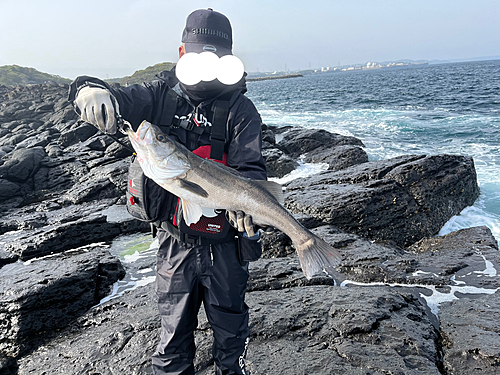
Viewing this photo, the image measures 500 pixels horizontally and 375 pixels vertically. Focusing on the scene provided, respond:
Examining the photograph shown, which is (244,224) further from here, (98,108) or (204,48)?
(204,48)

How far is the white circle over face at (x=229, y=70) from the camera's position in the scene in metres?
2.71

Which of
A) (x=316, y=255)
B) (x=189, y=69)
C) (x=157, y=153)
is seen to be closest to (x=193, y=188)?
(x=157, y=153)

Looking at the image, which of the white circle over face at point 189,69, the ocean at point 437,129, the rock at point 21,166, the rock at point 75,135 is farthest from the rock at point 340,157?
the rock at point 75,135

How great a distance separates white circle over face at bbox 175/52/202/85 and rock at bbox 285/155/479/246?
17.9 feet

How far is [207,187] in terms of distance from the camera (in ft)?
8.13

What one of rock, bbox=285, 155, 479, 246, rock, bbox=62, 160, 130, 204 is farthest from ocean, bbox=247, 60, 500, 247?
rock, bbox=62, 160, 130, 204

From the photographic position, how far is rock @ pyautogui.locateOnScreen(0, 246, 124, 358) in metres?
4.44

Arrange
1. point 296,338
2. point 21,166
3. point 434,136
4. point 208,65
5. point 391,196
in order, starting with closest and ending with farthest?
point 208,65 → point 296,338 → point 391,196 → point 21,166 → point 434,136

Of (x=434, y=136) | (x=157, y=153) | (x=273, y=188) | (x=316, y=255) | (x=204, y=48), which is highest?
(x=204, y=48)

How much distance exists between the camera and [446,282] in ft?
17.7

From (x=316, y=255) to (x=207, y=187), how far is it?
103 cm

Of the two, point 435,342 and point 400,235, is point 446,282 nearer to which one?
point 435,342

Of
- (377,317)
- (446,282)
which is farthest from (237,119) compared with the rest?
(446,282)

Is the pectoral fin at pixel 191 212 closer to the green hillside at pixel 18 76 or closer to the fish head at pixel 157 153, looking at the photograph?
the fish head at pixel 157 153
